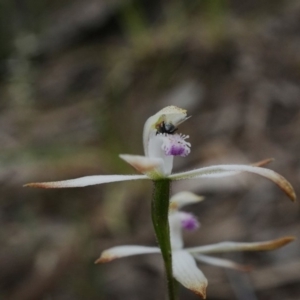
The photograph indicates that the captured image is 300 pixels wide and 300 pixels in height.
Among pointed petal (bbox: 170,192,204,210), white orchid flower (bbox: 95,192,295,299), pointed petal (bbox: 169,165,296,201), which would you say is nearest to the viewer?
pointed petal (bbox: 169,165,296,201)

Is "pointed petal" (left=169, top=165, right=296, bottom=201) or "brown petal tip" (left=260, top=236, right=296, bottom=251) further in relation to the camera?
"brown petal tip" (left=260, top=236, right=296, bottom=251)

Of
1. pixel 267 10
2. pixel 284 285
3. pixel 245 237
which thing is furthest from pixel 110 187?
pixel 267 10

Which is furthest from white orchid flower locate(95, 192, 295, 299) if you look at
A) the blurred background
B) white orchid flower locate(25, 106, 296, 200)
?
the blurred background

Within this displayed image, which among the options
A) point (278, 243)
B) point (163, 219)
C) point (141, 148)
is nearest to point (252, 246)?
point (278, 243)

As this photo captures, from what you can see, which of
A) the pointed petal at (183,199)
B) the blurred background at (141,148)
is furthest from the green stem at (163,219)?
the blurred background at (141,148)

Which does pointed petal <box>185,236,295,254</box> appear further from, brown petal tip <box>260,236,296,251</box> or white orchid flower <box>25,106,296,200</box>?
white orchid flower <box>25,106,296,200</box>
